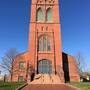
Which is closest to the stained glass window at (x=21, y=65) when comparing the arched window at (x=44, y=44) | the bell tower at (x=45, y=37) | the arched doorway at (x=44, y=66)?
the bell tower at (x=45, y=37)

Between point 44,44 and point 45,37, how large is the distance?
1.88 metres

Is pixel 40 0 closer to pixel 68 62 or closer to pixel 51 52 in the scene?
pixel 51 52

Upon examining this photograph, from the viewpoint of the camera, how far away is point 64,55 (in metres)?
42.5

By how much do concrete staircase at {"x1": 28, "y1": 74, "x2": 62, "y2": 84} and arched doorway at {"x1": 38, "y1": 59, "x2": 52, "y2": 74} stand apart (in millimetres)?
1594

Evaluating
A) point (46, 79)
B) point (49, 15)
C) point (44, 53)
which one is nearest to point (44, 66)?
point (44, 53)

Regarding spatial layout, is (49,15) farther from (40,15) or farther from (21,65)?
(21,65)

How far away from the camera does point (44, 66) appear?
125 feet

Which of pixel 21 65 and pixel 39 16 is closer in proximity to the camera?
pixel 21 65

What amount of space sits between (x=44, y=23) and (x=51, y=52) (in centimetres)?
805

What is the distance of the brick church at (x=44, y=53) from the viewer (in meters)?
37.8

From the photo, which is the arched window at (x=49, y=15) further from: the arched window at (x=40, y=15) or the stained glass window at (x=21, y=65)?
the stained glass window at (x=21, y=65)

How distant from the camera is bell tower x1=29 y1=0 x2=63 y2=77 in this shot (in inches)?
1503

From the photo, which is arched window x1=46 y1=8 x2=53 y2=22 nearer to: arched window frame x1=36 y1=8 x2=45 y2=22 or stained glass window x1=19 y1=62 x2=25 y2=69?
arched window frame x1=36 y1=8 x2=45 y2=22

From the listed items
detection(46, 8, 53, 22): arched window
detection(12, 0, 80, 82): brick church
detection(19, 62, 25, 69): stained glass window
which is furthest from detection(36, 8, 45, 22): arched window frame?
detection(19, 62, 25, 69): stained glass window
